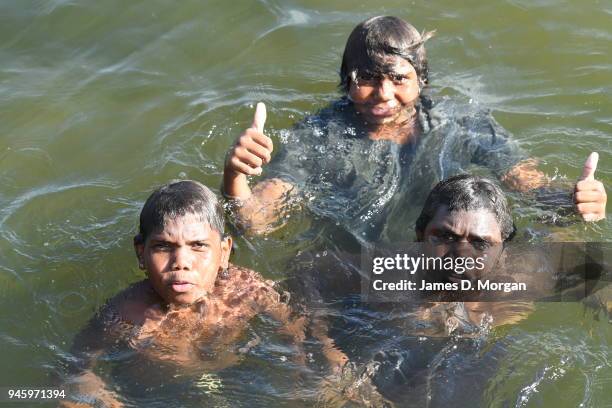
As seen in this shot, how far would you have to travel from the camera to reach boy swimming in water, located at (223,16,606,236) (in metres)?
5.76

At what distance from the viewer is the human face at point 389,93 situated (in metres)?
5.81

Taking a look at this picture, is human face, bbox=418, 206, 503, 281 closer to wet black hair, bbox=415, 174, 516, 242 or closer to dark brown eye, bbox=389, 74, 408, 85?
wet black hair, bbox=415, 174, 516, 242

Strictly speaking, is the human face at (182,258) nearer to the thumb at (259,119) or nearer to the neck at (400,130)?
the thumb at (259,119)

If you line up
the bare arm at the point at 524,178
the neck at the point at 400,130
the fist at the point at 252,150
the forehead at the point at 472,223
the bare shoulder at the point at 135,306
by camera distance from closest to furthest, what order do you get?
the forehead at the point at 472,223, the bare shoulder at the point at 135,306, the fist at the point at 252,150, the bare arm at the point at 524,178, the neck at the point at 400,130

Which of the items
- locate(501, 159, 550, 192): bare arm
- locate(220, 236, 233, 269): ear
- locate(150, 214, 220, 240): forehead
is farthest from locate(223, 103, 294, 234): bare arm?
locate(501, 159, 550, 192): bare arm

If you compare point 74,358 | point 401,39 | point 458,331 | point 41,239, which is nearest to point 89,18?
point 41,239

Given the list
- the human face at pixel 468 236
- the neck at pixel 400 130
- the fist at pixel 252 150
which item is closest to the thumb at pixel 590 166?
the human face at pixel 468 236

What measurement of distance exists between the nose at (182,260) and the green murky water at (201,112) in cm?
67

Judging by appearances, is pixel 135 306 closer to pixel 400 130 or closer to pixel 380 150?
pixel 380 150

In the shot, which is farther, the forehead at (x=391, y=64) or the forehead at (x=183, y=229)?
the forehead at (x=391, y=64)

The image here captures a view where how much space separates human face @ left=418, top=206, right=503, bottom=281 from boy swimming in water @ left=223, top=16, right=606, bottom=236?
951mm

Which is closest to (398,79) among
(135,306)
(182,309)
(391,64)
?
(391,64)

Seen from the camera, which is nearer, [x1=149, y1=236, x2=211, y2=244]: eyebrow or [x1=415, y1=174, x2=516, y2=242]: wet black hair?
[x1=415, y1=174, x2=516, y2=242]: wet black hair

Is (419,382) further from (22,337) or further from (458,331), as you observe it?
(22,337)
